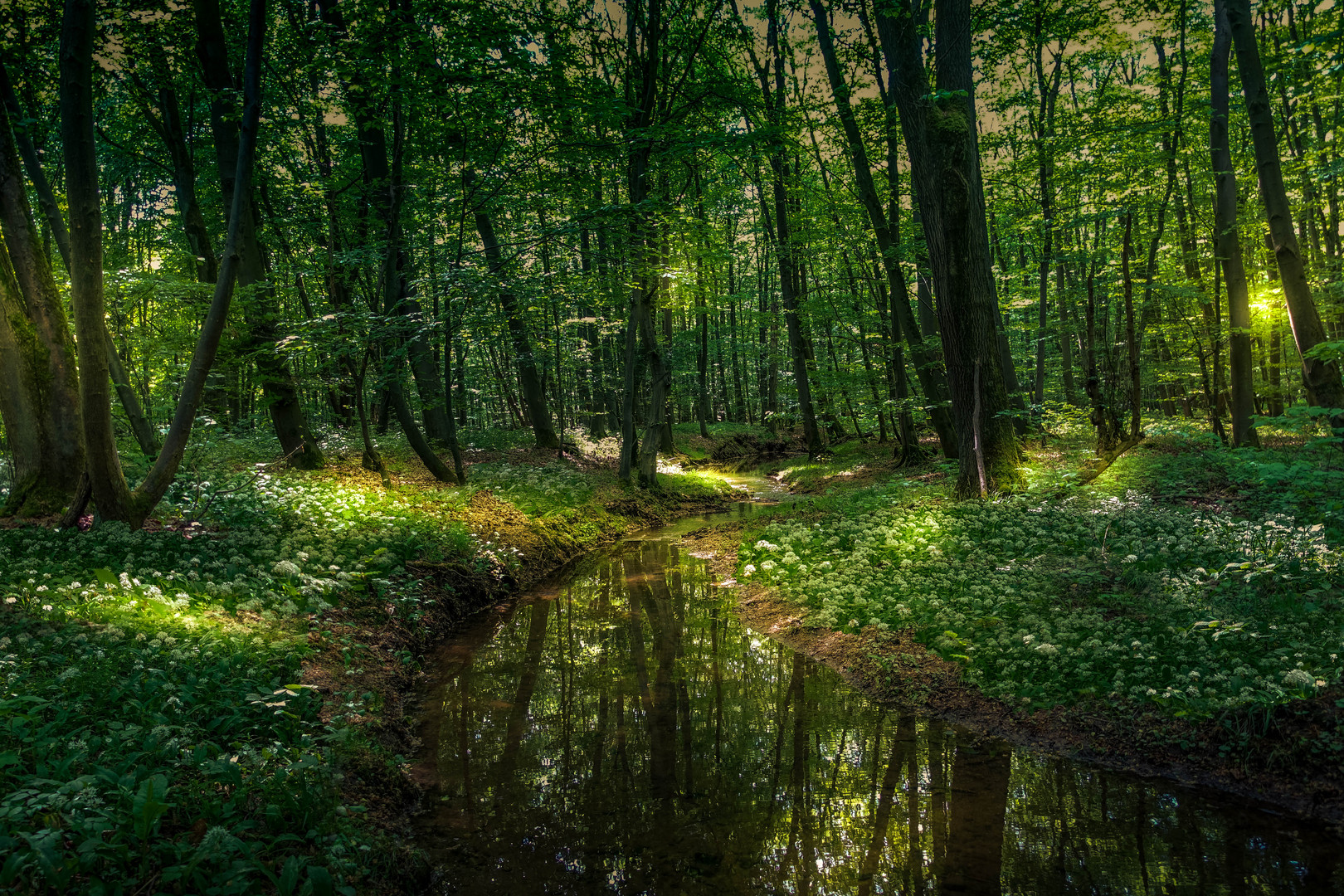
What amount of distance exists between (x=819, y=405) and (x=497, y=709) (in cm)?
1982

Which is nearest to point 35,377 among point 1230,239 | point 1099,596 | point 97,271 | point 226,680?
point 97,271

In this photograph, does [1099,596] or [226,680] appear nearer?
[226,680]

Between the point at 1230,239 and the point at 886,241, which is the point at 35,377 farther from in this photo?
the point at 1230,239

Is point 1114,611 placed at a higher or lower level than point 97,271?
lower

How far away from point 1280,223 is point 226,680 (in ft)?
45.7

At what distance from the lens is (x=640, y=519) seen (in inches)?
540

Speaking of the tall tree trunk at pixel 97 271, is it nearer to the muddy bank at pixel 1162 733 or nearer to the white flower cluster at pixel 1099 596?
the white flower cluster at pixel 1099 596

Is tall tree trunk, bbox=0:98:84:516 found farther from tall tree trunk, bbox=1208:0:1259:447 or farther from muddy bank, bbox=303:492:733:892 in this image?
tall tree trunk, bbox=1208:0:1259:447

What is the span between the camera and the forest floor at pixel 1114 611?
409cm

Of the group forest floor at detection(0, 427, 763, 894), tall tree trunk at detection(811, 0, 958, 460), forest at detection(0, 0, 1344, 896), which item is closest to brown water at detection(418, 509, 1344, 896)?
forest at detection(0, 0, 1344, 896)

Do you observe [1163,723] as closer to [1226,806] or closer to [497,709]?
[1226,806]

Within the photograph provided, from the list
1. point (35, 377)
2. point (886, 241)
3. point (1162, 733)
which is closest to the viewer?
point (1162, 733)

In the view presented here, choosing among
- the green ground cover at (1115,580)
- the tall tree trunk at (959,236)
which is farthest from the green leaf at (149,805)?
the tall tree trunk at (959,236)

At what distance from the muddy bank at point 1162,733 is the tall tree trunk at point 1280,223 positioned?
7.55 m
